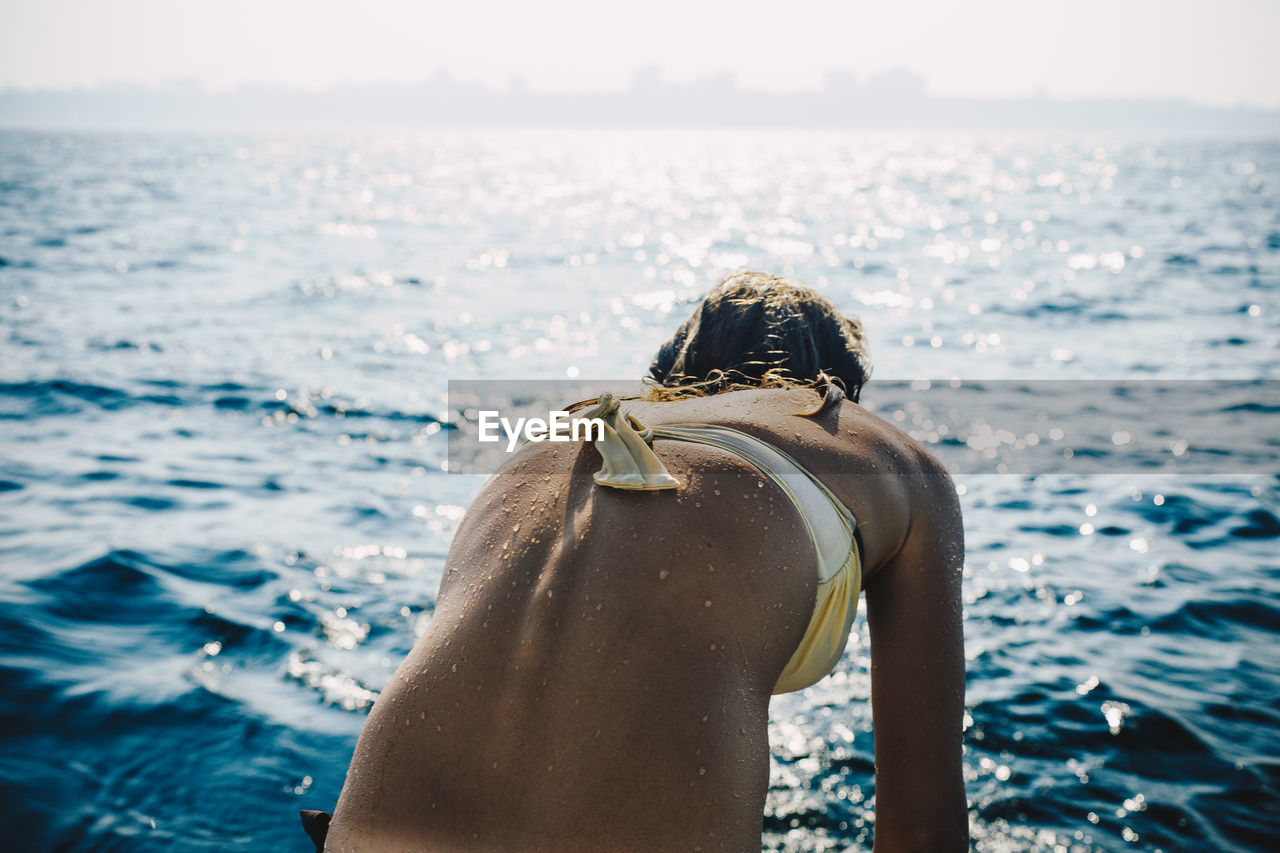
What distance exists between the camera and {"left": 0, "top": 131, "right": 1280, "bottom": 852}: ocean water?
3.63 metres

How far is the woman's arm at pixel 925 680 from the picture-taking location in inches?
86.4

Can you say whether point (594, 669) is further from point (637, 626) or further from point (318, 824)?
point (318, 824)

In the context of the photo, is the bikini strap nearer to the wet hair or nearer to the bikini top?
the bikini top

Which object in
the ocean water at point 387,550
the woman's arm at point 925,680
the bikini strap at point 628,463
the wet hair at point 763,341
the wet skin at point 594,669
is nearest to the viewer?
the wet skin at point 594,669

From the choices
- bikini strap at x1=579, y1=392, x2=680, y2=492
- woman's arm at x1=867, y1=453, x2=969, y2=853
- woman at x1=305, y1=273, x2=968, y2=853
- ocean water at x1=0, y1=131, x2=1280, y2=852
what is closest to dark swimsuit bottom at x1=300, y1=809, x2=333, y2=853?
woman at x1=305, y1=273, x2=968, y2=853

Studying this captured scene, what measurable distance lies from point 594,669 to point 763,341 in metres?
1.14

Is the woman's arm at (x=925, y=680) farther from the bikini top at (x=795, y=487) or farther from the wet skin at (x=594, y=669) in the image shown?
the wet skin at (x=594, y=669)

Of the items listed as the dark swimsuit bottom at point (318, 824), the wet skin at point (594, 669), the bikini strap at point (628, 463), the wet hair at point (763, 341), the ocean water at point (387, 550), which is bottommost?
the ocean water at point (387, 550)

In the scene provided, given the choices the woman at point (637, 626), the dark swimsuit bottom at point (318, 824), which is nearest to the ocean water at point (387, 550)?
the dark swimsuit bottom at point (318, 824)

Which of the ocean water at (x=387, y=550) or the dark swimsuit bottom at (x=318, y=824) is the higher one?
the dark swimsuit bottom at (x=318, y=824)

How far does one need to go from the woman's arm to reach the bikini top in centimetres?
20

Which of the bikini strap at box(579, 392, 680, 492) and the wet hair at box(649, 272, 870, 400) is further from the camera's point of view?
the wet hair at box(649, 272, 870, 400)

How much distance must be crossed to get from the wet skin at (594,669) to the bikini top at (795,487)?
0.09 feet

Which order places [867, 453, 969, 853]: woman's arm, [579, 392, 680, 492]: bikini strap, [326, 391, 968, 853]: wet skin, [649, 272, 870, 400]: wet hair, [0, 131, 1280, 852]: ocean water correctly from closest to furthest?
[326, 391, 968, 853]: wet skin → [579, 392, 680, 492]: bikini strap → [867, 453, 969, 853]: woman's arm → [649, 272, 870, 400]: wet hair → [0, 131, 1280, 852]: ocean water
